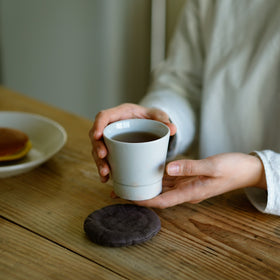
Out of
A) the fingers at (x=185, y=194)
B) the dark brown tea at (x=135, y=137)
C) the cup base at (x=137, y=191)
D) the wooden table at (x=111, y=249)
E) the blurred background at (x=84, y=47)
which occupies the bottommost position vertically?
the blurred background at (x=84, y=47)

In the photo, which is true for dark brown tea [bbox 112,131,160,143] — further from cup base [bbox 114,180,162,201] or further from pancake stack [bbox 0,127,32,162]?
pancake stack [bbox 0,127,32,162]

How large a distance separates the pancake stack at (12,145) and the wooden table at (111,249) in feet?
0.18

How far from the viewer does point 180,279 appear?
543 mm

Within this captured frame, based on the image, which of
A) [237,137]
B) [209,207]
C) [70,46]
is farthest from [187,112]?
[70,46]

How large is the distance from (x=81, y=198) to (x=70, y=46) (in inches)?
69.4

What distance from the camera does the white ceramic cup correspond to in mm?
602

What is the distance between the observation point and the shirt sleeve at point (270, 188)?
2.26 ft

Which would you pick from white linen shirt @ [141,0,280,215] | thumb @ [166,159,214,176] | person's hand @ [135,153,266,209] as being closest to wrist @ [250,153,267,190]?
person's hand @ [135,153,266,209]

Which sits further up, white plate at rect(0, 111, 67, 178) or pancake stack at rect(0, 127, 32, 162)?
pancake stack at rect(0, 127, 32, 162)

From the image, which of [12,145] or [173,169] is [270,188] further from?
[12,145]

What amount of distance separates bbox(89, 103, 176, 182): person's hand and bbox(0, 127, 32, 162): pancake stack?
199mm

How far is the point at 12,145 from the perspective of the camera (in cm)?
86

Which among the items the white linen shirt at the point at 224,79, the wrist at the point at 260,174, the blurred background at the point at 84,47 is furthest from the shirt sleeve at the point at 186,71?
the blurred background at the point at 84,47

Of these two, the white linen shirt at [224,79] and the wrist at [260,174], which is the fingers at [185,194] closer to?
the wrist at [260,174]
